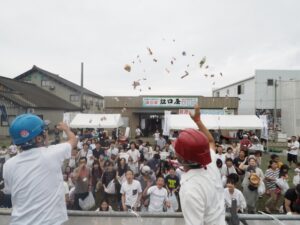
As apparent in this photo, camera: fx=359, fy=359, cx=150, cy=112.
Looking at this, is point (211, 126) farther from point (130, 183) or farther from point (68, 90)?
point (68, 90)

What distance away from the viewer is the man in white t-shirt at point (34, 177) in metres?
2.48

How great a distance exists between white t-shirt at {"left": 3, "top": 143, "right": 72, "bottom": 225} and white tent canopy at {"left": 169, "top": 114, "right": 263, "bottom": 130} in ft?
56.1

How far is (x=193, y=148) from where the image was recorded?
2.11 meters

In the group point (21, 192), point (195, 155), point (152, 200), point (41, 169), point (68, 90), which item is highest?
point (68, 90)

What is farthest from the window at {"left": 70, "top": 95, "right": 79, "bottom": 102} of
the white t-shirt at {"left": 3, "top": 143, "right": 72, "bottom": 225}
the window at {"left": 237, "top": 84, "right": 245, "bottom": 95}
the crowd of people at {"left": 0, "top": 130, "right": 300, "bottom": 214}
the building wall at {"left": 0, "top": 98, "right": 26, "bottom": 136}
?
the white t-shirt at {"left": 3, "top": 143, "right": 72, "bottom": 225}

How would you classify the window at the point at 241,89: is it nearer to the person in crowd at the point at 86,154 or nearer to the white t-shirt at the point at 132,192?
the person in crowd at the point at 86,154

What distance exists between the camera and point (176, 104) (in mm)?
34125

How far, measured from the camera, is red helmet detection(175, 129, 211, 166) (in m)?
2.11

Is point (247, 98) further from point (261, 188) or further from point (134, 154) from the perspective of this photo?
point (261, 188)

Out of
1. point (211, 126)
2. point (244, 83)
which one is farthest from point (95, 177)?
point (244, 83)

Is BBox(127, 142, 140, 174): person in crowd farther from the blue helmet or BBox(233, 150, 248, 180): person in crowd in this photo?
the blue helmet

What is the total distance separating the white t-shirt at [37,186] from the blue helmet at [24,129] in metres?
0.11

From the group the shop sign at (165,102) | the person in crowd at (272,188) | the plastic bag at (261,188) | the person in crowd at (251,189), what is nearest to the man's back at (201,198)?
the person in crowd at (251,189)

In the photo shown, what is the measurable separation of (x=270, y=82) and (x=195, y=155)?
37.8 metres
